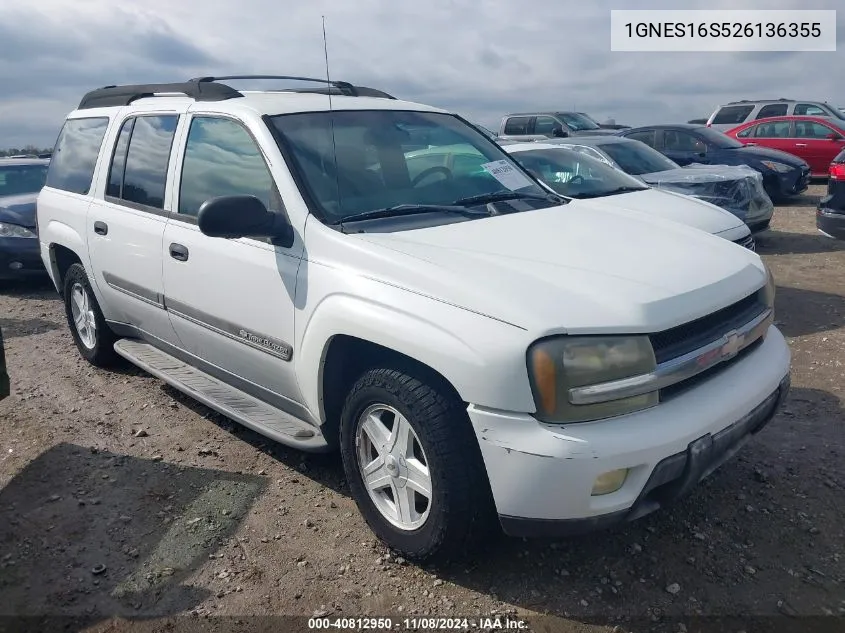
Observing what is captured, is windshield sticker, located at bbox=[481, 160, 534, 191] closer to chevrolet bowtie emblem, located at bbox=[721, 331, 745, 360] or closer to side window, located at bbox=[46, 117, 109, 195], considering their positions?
chevrolet bowtie emblem, located at bbox=[721, 331, 745, 360]

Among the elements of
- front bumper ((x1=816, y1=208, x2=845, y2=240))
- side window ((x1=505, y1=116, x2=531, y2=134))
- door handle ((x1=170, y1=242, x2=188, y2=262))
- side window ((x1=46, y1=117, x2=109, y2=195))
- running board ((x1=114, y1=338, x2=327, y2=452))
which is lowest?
running board ((x1=114, y1=338, x2=327, y2=452))

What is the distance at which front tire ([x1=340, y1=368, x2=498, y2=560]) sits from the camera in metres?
2.59

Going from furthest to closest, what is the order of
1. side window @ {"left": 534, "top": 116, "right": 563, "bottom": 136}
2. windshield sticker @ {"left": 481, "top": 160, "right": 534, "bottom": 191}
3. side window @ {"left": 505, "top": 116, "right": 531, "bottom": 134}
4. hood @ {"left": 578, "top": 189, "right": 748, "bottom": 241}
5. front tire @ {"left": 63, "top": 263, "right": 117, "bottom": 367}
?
1. side window @ {"left": 505, "top": 116, "right": 531, "bottom": 134}
2. side window @ {"left": 534, "top": 116, "right": 563, "bottom": 136}
3. hood @ {"left": 578, "top": 189, "right": 748, "bottom": 241}
4. front tire @ {"left": 63, "top": 263, "right": 117, "bottom": 367}
5. windshield sticker @ {"left": 481, "top": 160, "right": 534, "bottom": 191}

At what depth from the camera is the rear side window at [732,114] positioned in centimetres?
1662

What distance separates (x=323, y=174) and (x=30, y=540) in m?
2.08

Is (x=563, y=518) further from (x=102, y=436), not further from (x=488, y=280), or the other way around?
(x=102, y=436)

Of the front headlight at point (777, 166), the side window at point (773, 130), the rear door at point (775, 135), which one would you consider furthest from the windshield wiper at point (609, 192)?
the side window at point (773, 130)

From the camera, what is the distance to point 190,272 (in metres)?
3.70

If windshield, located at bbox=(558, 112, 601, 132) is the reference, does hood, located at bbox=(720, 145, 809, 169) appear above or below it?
below

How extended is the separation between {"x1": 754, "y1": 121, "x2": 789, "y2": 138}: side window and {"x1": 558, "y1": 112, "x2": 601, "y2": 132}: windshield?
4.41 m

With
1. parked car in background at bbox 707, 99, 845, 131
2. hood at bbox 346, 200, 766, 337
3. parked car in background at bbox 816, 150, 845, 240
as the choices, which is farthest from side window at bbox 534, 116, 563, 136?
hood at bbox 346, 200, 766, 337

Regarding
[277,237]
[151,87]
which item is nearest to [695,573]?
[277,237]

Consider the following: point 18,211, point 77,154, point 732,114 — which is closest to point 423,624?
point 77,154

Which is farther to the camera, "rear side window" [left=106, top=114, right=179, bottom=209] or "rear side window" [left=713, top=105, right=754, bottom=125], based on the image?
"rear side window" [left=713, top=105, right=754, bottom=125]
